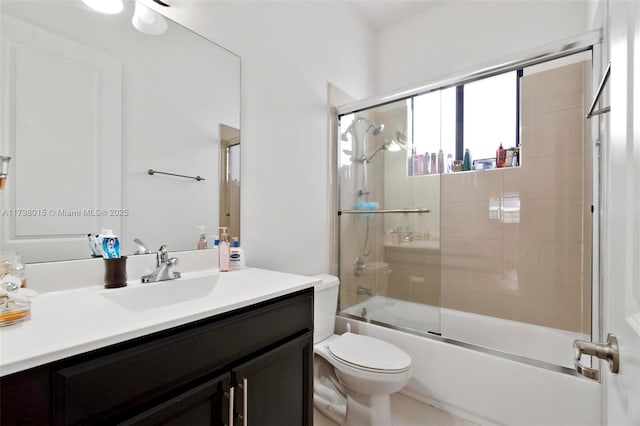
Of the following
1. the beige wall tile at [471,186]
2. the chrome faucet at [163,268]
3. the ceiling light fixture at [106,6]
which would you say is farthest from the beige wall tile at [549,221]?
the ceiling light fixture at [106,6]

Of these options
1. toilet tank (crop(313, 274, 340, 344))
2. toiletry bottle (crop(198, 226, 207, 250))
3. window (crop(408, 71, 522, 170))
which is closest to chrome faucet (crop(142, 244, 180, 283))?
toiletry bottle (crop(198, 226, 207, 250))

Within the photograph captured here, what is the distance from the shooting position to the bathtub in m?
1.36

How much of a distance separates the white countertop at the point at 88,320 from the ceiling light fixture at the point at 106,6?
97 cm

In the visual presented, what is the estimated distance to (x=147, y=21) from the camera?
3.72 feet

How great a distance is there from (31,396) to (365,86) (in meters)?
2.70

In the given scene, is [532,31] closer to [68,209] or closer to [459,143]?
[459,143]

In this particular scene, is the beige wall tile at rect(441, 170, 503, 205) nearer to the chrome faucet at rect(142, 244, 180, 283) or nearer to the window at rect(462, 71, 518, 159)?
the window at rect(462, 71, 518, 159)

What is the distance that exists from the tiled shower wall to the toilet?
1.17m

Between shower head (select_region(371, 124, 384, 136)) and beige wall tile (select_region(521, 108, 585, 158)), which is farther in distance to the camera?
shower head (select_region(371, 124, 384, 136))

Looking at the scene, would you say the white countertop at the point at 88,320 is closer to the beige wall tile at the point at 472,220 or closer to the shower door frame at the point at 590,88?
the shower door frame at the point at 590,88

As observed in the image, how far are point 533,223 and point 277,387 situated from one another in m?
2.04

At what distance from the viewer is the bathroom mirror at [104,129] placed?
859 mm

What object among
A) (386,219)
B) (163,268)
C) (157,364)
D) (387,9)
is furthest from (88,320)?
(387,9)

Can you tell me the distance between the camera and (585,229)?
1.78m
